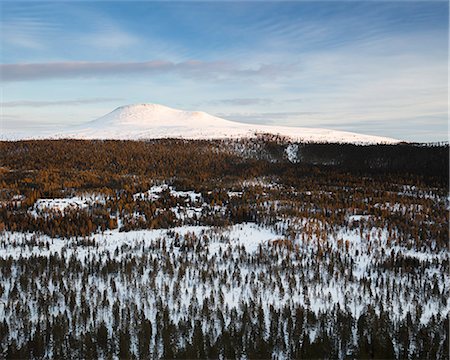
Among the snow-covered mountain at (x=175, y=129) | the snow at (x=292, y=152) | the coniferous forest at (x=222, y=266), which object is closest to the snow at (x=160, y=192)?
the coniferous forest at (x=222, y=266)

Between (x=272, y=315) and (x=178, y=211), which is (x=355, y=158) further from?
(x=272, y=315)

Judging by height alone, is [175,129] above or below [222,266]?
→ above

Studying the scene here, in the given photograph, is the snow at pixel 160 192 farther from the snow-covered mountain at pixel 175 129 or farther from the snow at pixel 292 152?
the snow-covered mountain at pixel 175 129

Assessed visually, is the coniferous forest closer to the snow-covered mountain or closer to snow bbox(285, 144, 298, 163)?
snow bbox(285, 144, 298, 163)

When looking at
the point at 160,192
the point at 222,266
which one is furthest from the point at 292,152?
the point at 222,266

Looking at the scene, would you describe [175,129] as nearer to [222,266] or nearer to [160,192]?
[160,192]

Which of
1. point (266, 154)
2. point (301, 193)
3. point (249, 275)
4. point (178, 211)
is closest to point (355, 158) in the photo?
point (266, 154)

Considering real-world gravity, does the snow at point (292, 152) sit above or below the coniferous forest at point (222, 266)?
above
